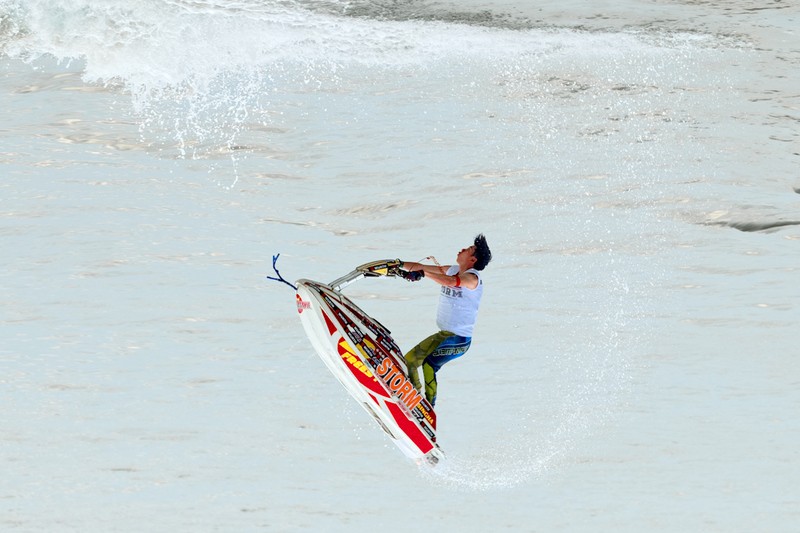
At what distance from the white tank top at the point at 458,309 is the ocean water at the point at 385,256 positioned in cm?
178

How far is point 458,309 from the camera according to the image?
983 cm

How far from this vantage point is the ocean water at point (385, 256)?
10961mm

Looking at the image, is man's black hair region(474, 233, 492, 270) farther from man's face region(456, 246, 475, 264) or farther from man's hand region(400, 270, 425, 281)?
man's hand region(400, 270, 425, 281)

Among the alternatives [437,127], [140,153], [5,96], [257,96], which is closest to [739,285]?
[437,127]

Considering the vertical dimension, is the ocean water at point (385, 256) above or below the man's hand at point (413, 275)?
below

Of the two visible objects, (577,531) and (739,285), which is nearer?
(577,531)

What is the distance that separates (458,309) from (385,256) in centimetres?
788

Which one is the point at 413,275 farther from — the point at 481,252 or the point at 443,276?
the point at 481,252

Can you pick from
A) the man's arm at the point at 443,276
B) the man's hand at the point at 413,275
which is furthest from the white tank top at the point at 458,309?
the man's hand at the point at 413,275

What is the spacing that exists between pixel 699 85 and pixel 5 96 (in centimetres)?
1703

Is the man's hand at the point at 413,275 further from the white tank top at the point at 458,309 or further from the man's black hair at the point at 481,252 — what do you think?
the white tank top at the point at 458,309

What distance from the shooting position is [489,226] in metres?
19.3

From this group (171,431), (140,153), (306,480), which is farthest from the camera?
(140,153)

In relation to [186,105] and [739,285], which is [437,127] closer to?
[186,105]
